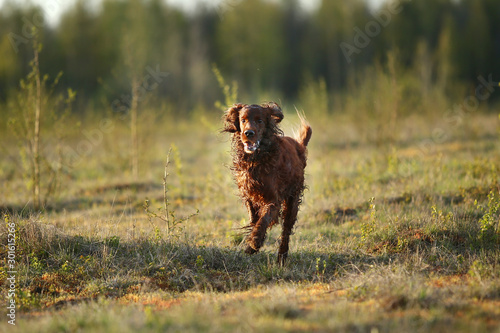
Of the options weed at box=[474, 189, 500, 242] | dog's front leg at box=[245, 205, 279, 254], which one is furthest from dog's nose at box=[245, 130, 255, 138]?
weed at box=[474, 189, 500, 242]

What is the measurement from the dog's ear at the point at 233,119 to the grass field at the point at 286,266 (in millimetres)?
333

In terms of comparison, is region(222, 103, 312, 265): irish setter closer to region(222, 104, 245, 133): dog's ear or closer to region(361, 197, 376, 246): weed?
region(222, 104, 245, 133): dog's ear

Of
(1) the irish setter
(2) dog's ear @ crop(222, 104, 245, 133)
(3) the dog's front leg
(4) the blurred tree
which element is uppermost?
(4) the blurred tree

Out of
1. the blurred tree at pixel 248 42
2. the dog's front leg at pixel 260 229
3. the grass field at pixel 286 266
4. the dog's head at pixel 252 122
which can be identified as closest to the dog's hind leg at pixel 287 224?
the grass field at pixel 286 266

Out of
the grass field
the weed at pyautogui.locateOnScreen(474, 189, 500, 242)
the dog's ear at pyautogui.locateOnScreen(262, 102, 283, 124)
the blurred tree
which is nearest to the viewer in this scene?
the grass field

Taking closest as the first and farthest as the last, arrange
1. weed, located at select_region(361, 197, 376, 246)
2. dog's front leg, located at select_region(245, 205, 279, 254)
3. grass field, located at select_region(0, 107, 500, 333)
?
grass field, located at select_region(0, 107, 500, 333), dog's front leg, located at select_region(245, 205, 279, 254), weed, located at select_region(361, 197, 376, 246)

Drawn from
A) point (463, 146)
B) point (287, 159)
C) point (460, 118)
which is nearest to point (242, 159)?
point (287, 159)

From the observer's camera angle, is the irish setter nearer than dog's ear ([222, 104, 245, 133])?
Yes

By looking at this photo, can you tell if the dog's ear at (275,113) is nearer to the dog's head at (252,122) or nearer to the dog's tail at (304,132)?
the dog's head at (252,122)

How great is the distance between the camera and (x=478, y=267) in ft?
15.2

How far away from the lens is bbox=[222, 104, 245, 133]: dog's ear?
5191 mm

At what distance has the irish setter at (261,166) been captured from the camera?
482cm

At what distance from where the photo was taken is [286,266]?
17.6 feet

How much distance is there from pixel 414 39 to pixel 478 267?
3441 centimetres
